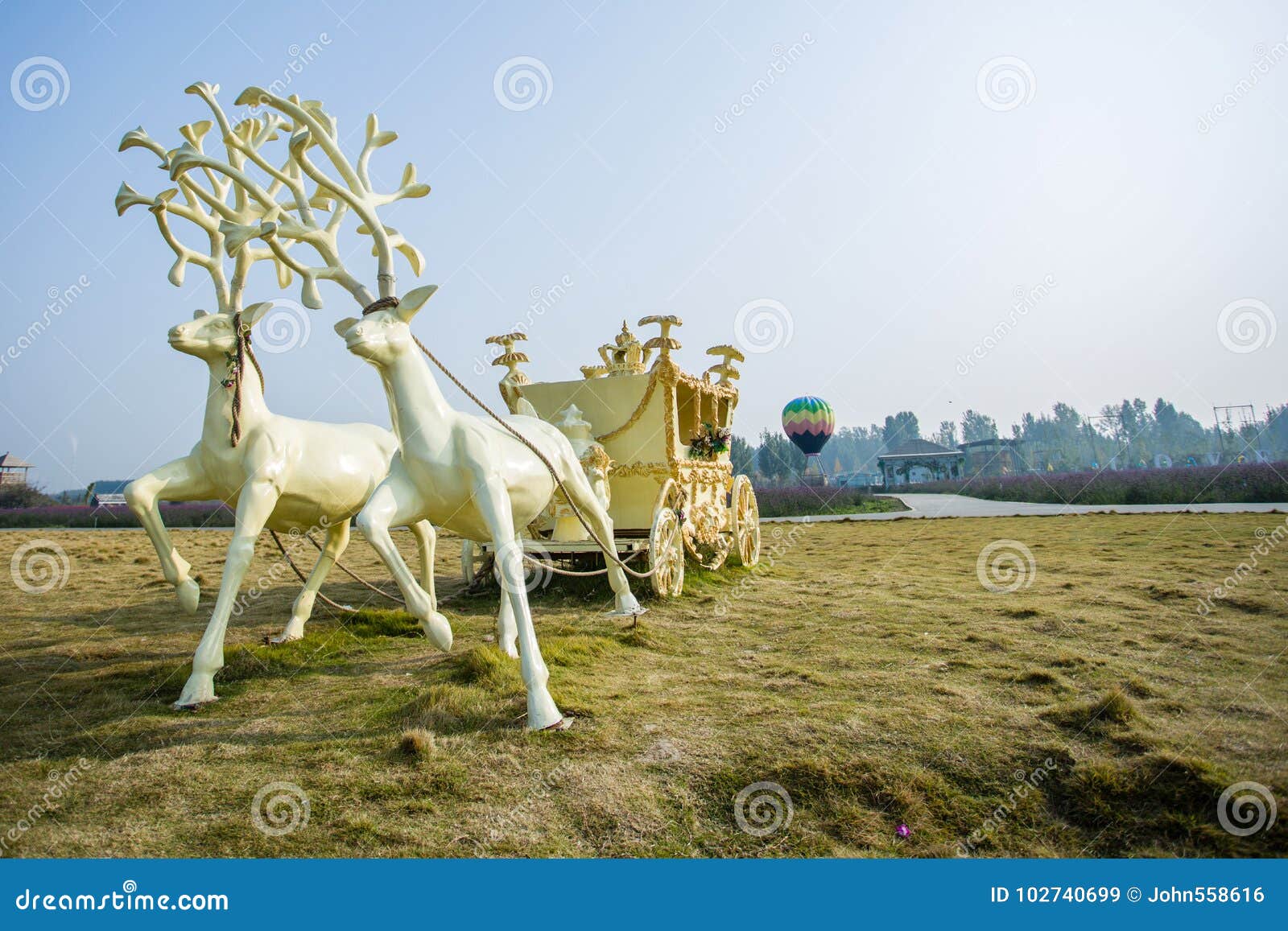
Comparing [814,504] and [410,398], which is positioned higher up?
[410,398]

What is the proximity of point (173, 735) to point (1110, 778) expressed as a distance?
4.67m

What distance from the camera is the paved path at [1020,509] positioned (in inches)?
698

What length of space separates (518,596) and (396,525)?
33.1 inches

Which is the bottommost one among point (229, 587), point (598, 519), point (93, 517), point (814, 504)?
point (93, 517)

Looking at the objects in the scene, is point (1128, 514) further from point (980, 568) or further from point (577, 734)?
point (577, 734)

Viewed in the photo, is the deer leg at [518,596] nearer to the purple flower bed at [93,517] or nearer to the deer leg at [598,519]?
the deer leg at [598,519]

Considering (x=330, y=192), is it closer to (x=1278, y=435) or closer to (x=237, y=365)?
(x=237, y=365)

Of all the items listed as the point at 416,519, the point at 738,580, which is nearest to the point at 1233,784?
the point at 416,519
